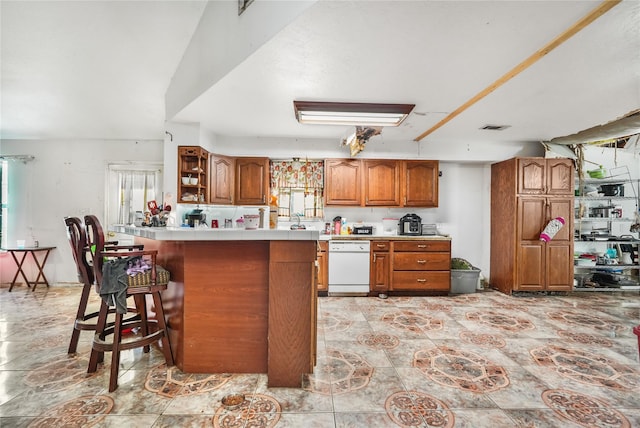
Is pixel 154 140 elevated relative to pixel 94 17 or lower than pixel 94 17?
lower

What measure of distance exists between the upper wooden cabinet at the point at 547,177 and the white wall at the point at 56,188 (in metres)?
6.79

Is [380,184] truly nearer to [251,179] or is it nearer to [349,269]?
[349,269]

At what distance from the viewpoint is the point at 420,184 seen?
4914 mm

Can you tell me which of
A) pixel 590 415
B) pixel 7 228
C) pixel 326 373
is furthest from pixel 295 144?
pixel 7 228

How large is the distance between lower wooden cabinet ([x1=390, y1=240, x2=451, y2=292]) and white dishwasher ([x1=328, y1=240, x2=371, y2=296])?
456 millimetres

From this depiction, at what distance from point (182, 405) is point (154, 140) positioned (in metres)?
4.85

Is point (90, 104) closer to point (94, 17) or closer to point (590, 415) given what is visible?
point (94, 17)

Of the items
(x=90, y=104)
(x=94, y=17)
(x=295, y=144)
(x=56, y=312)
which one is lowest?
(x=56, y=312)

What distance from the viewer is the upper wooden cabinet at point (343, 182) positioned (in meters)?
4.86

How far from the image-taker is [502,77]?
2.69 meters

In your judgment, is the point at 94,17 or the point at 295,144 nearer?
the point at 94,17

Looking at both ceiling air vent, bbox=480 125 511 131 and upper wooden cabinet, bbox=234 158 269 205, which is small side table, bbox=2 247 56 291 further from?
ceiling air vent, bbox=480 125 511 131

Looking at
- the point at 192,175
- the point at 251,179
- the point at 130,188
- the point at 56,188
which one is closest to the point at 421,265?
the point at 251,179

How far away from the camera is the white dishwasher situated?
4.56 m
